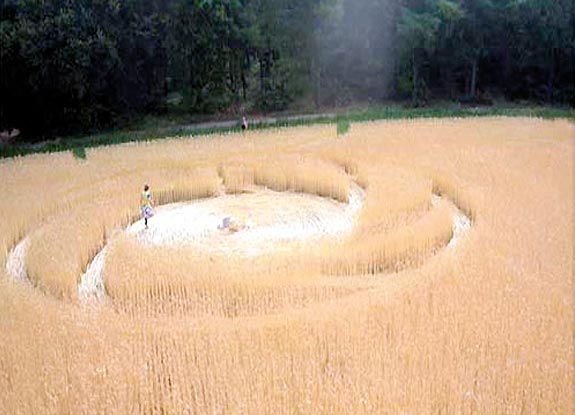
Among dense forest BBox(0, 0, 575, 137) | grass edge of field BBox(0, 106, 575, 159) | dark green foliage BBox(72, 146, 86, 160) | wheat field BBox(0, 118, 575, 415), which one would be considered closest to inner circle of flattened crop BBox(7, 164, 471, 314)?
wheat field BBox(0, 118, 575, 415)

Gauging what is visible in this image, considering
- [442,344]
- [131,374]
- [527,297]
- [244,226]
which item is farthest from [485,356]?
[244,226]

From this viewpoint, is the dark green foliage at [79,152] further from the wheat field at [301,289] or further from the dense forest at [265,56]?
the dense forest at [265,56]

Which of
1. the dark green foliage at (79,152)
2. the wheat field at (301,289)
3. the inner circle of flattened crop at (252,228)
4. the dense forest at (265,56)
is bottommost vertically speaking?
the inner circle of flattened crop at (252,228)

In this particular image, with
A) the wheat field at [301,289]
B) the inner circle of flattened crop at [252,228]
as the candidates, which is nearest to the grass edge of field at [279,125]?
the wheat field at [301,289]

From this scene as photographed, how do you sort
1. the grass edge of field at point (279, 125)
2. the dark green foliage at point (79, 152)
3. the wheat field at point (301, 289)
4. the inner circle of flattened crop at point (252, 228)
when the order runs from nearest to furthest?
the wheat field at point (301, 289) < the inner circle of flattened crop at point (252, 228) < the dark green foliage at point (79, 152) < the grass edge of field at point (279, 125)

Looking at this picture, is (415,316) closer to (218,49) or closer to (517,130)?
(517,130)

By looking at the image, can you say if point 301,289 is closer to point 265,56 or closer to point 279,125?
point 279,125

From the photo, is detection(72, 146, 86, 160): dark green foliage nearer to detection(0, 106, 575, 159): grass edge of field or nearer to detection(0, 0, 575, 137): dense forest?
detection(0, 106, 575, 159): grass edge of field

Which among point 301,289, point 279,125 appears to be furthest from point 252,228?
point 279,125
